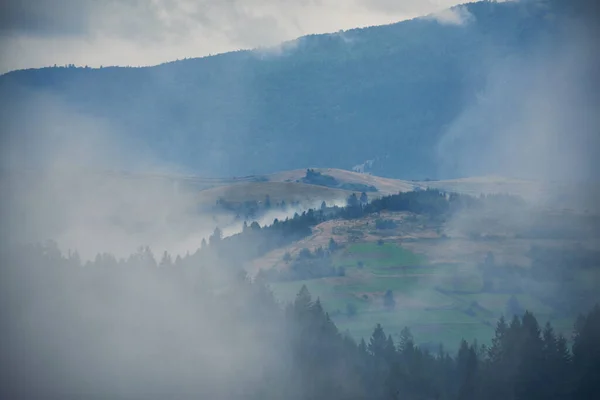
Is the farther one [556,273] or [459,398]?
[556,273]

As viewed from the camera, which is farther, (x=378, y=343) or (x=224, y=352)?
(x=378, y=343)

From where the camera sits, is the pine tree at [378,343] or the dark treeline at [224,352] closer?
the dark treeline at [224,352]

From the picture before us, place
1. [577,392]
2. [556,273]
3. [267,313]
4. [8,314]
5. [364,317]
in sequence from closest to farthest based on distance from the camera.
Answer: [577,392], [8,314], [267,313], [364,317], [556,273]

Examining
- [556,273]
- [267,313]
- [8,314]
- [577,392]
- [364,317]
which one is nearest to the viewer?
[577,392]

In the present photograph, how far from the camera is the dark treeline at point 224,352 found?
13338cm

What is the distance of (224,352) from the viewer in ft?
471

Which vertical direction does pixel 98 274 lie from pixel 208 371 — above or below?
above

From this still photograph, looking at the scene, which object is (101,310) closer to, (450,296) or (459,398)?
(459,398)

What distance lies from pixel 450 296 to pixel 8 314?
77.6 metres

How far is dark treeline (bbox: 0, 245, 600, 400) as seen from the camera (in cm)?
13338

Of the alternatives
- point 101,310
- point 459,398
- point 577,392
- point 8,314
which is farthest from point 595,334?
point 8,314

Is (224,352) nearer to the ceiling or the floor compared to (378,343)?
nearer to the floor

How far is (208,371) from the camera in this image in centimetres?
13588

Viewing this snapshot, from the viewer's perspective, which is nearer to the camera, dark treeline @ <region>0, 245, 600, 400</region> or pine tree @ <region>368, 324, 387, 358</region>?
dark treeline @ <region>0, 245, 600, 400</region>
